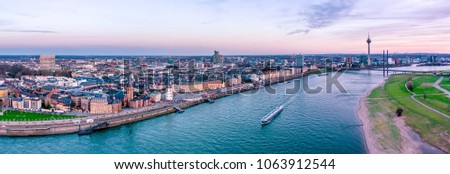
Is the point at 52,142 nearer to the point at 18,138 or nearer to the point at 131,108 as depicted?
the point at 18,138

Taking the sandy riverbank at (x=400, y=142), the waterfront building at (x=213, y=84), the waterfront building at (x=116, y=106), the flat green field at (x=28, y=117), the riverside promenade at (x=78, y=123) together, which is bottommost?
the sandy riverbank at (x=400, y=142)

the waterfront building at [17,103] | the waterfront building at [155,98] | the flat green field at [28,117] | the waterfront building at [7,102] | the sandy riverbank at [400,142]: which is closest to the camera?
the sandy riverbank at [400,142]

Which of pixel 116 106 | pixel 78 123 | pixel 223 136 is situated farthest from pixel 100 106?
pixel 223 136

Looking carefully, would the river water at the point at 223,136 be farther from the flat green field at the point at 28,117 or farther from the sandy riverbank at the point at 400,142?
the flat green field at the point at 28,117

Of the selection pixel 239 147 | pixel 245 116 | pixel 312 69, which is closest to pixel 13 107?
pixel 245 116

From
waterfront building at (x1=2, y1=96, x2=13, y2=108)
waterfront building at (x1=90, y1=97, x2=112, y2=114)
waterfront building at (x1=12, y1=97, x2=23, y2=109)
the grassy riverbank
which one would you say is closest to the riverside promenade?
waterfront building at (x1=90, y1=97, x2=112, y2=114)

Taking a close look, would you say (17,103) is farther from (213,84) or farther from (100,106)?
(213,84)

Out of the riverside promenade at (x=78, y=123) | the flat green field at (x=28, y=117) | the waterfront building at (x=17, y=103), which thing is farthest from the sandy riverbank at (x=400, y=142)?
the waterfront building at (x=17, y=103)

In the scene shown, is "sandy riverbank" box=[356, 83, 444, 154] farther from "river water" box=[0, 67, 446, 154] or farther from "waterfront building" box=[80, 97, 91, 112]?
"waterfront building" box=[80, 97, 91, 112]
